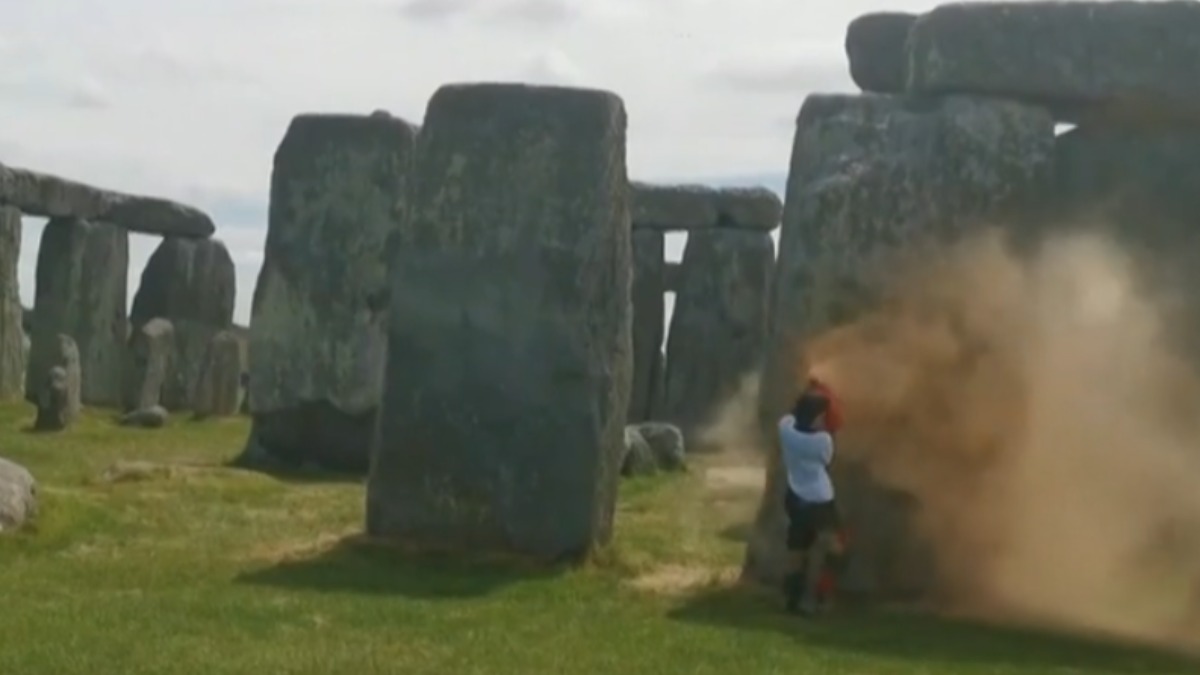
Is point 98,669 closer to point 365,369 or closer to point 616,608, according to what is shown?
point 616,608

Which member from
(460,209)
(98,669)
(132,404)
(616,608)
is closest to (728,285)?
(132,404)

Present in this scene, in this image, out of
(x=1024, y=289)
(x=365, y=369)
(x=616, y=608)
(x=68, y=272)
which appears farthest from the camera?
(x=68, y=272)

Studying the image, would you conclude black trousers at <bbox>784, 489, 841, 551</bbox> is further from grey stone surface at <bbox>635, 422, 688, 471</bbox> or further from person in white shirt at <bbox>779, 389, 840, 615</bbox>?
grey stone surface at <bbox>635, 422, 688, 471</bbox>

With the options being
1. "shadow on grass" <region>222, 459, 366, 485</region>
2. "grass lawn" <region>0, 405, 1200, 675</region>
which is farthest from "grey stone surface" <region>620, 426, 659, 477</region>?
"grass lawn" <region>0, 405, 1200, 675</region>

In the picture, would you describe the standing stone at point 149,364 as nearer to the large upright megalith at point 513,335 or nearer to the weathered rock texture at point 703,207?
the weathered rock texture at point 703,207

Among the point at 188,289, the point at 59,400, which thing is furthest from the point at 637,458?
the point at 188,289

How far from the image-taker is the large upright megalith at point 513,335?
14.8m

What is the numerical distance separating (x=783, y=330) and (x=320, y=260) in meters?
8.62

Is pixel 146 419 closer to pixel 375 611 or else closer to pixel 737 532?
pixel 737 532

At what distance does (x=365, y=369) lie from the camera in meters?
21.7

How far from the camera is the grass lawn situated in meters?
11.0

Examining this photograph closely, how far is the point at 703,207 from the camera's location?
30.8 metres

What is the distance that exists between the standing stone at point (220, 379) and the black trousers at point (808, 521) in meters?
18.6

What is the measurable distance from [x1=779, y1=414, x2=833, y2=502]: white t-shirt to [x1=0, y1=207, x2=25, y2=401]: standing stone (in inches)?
726
